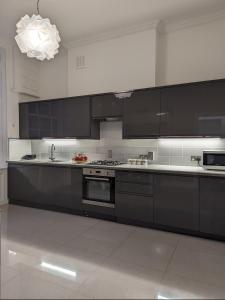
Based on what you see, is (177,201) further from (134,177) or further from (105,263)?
(105,263)

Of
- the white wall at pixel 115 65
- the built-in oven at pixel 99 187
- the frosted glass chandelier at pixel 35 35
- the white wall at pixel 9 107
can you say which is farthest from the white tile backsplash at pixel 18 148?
the frosted glass chandelier at pixel 35 35

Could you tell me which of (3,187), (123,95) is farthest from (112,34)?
(3,187)

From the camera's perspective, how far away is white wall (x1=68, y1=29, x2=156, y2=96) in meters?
3.46

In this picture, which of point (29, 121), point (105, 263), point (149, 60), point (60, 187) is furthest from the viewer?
point (29, 121)

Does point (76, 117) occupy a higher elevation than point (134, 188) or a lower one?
higher

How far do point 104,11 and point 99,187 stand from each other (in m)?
2.58

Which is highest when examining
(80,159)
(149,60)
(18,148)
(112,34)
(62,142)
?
(112,34)

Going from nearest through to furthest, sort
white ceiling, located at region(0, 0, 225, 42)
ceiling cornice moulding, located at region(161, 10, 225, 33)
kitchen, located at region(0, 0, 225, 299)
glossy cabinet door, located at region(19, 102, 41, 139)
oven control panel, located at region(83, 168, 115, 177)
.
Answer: kitchen, located at region(0, 0, 225, 299) → white ceiling, located at region(0, 0, 225, 42) → ceiling cornice moulding, located at region(161, 10, 225, 33) → oven control panel, located at region(83, 168, 115, 177) → glossy cabinet door, located at region(19, 102, 41, 139)

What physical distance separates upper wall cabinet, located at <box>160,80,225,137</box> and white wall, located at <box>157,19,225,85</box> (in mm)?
493

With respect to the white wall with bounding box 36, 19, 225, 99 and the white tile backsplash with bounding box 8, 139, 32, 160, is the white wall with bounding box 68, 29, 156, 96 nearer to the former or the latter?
the white wall with bounding box 36, 19, 225, 99

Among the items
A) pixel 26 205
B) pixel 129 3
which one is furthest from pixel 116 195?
pixel 129 3

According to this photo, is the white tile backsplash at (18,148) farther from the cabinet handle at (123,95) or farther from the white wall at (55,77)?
the cabinet handle at (123,95)

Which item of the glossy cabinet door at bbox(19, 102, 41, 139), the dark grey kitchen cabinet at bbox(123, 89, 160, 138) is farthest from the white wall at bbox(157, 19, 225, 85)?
the glossy cabinet door at bbox(19, 102, 41, 139)

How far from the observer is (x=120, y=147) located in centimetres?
382
